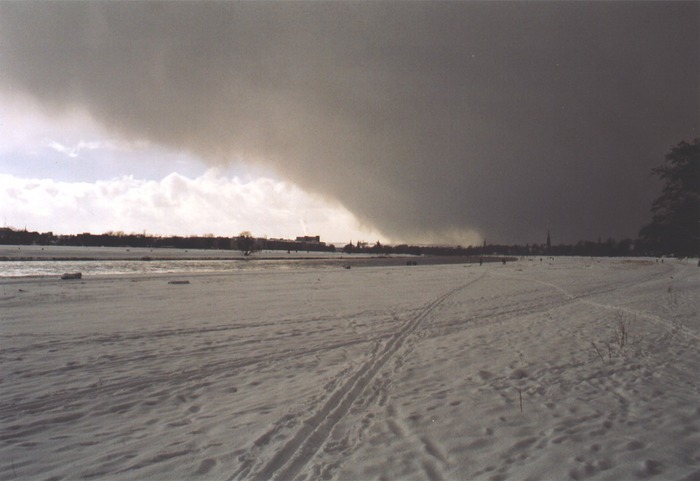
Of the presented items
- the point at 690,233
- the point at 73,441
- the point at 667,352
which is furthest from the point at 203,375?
the point at 690,233

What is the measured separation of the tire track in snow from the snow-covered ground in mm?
30

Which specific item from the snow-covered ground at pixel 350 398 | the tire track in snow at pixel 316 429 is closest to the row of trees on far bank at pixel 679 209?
the snow-covered ground at pixel 350 398

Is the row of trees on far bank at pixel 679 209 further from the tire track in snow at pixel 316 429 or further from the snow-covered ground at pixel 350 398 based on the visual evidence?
the tire track in snow at pixel 316 429

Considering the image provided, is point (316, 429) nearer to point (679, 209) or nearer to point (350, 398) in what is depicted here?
point (350, 398)

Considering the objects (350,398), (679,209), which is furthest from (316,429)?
(679,209)

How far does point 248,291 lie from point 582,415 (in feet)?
77.4

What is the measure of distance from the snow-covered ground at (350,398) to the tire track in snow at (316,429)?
3 cm

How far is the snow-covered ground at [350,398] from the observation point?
18.0 ft

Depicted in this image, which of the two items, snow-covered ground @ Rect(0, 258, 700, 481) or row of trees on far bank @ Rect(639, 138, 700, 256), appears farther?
row of trees on far bank @ Rect(639, 138, 700, 256)

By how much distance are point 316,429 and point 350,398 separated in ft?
4.76

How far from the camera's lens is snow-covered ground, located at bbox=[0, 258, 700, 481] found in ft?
18.0

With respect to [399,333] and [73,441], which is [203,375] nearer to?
[73,441]

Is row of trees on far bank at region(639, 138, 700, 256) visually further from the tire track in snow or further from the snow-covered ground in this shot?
the tire track in snow

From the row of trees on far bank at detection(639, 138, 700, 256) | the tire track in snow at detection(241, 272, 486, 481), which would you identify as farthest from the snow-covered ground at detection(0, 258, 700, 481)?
the row of trees on far bank at detection(639, 138, 700, 256)
